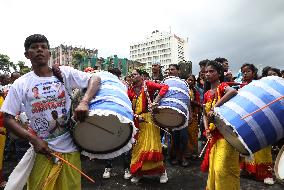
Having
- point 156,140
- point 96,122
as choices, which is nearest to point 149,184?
point 156,140

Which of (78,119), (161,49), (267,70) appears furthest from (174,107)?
(161,49)

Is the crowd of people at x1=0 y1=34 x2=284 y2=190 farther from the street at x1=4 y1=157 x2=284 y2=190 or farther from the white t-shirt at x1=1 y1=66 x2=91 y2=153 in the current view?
the street at x1=4 y1=157 x2=284 y2=190


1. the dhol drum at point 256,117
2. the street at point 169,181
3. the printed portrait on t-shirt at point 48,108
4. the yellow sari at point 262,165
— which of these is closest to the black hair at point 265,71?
the yellow sari at point 262,165

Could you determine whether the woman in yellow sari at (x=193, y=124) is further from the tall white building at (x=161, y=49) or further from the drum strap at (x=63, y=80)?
the tall white building at (x=161, y=49)

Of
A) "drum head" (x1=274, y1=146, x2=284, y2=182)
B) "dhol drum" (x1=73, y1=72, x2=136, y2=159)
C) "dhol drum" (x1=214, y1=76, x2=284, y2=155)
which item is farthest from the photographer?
"dhol drum" (x1=214, y1=76, x2=284, y2=155)

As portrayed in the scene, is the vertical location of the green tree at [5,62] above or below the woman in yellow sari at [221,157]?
above

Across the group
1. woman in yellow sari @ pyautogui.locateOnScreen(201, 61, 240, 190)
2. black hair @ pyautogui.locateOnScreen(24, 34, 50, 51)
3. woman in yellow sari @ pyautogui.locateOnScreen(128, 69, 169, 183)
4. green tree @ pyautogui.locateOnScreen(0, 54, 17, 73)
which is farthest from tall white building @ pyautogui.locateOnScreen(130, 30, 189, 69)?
black hair @ pyautogui.locateOnScreen(24, 34, 50, 51)

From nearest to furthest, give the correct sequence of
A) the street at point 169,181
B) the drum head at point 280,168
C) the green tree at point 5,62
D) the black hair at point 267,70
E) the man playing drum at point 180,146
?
the drum head at point 280,168
the street at point 169,181
the black hair at point 267,70
the man playing drum at point 180,146
the green tree at point 5,62

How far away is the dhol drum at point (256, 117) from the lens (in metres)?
3.41

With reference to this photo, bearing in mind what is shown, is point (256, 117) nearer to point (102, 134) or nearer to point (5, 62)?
point (102, 134)

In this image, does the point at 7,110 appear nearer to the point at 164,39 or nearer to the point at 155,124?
the point at 155,124

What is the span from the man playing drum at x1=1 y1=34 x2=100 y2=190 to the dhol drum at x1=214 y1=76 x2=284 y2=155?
1.39m

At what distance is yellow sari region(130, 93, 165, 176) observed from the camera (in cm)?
622

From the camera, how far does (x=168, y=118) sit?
225 inches
